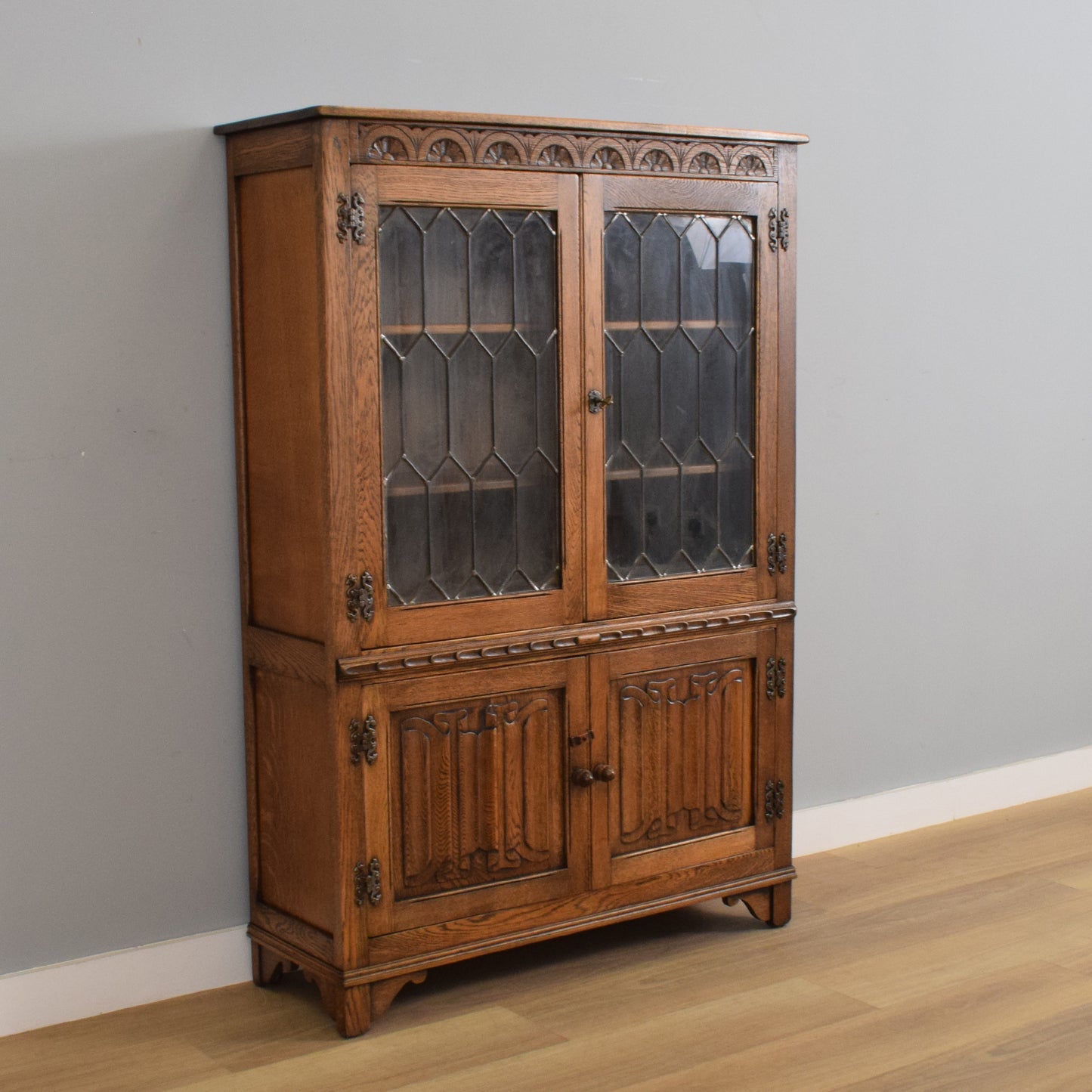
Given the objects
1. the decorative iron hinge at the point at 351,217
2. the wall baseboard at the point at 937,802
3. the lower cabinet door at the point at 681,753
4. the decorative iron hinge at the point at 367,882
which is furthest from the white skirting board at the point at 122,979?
the decorative iron hinge at the point at 351,217

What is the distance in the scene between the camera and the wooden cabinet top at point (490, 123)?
2.67 metres

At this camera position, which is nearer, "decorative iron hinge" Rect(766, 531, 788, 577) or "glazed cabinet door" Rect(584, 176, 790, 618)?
"glazed cabinet door" Rect(584, 176, 790, 618)

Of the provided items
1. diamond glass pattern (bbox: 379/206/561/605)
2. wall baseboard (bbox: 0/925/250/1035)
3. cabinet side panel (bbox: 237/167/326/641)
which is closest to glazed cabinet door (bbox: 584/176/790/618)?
diamond glass pattern (bbox: 379/206/561/605)

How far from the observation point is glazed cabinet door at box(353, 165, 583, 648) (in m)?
2.77

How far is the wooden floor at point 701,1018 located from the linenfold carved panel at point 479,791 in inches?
10.8

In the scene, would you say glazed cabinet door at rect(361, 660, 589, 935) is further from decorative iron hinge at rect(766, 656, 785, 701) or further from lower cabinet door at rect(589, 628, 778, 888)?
decorative iron hinge at rect(766, 656, 785, 701)

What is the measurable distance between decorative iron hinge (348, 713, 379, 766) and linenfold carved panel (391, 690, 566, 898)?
7cm

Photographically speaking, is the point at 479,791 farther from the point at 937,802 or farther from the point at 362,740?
the point at 937,802

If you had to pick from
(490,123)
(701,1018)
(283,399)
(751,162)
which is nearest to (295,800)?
(283,399)

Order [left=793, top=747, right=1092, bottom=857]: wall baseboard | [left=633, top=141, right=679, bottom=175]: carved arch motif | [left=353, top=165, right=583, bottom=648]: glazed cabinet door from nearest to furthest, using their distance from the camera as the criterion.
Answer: [left=353, top=165, right=583, bottom=648]: glazed cabinet door, [left=633, top=141, right=679, bottom=175]: carved arch motif, [left=793, top=747, right=1092, bottom=857]: wall baseboard

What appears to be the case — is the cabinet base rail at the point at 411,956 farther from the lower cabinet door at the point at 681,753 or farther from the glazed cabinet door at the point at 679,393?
the glazed cabinet door at the point at 679,393

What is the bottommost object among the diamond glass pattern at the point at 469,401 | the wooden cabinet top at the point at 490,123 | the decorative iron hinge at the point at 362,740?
the decorative iron hinge at the point at 362,740

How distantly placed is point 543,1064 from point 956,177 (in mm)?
2603

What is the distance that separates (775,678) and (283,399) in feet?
4.19
